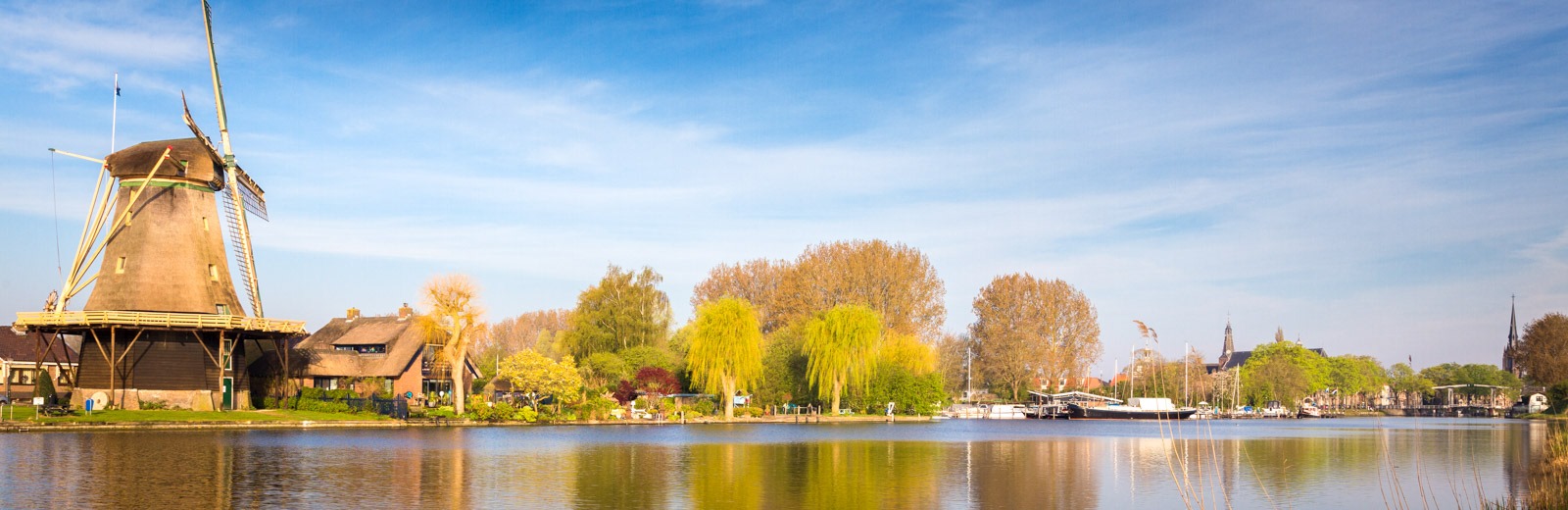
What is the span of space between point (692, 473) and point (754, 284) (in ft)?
224

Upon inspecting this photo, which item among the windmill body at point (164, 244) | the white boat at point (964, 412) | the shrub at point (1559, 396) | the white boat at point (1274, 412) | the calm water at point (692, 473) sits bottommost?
the white boat at point (1274, 412)

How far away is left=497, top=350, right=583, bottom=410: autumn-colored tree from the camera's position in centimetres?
5972

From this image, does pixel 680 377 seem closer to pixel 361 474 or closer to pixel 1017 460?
pixel 1017 460

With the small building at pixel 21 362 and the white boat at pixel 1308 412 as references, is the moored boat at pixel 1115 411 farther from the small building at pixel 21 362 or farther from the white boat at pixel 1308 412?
the small building at pixel 21 362

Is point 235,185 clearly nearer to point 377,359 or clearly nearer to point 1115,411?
point 377,359

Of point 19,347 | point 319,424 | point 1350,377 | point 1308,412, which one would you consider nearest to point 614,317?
point 319,424

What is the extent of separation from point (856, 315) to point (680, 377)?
12.2 m

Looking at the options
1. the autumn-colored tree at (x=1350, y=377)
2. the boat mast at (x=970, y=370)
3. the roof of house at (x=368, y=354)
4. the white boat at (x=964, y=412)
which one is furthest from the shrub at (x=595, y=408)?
the autumn-colored tree at (x=1350, y=377)

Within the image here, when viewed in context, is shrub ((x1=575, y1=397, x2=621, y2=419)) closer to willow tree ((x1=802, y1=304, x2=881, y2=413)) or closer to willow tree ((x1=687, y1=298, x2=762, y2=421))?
willow tree ((x1=687, y1=298, x2=762, y2=421))

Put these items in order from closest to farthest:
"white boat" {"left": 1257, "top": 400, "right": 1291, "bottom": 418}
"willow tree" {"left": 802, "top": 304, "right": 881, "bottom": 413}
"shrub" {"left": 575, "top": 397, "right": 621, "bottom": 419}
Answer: "shrub" {"left": 575, "top": 397, "right": 621, "bottom": 419}, "willow tree" {"left": 802, "top": 304, "right": 881, "bottom": 413}, "white boat" {"left": 1257, "top": 400, "right": 1291, "bottom": 418}

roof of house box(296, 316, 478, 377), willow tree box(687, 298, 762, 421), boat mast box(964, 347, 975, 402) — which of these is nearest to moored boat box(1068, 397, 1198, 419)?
boat mast box(964, 347, 975, 402)

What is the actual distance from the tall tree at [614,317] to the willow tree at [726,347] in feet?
30.1

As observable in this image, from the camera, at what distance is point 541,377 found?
59938mm

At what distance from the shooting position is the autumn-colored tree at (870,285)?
90500 mm
